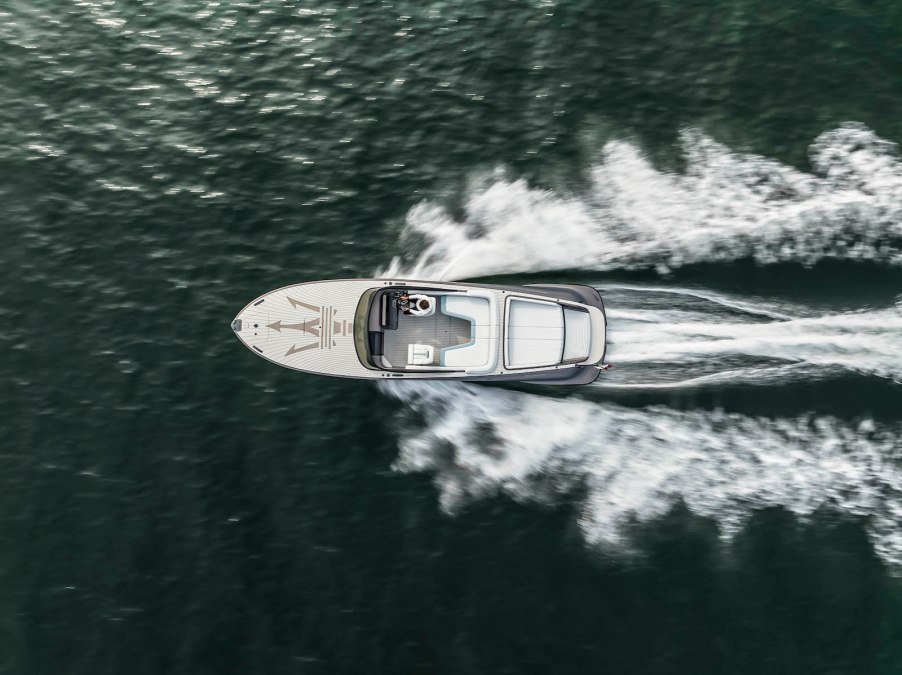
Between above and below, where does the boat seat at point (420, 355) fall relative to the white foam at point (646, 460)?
above

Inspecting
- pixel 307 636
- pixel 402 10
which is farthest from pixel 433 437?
pixel 402 10

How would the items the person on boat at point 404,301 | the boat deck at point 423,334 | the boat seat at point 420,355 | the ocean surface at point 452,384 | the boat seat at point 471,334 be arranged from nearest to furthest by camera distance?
the ocean surface at point 452,384, the boat seat at point 471,334, the boat seat at point 420,355, the person on boat at point 404,301, the boat deck at point 423,334

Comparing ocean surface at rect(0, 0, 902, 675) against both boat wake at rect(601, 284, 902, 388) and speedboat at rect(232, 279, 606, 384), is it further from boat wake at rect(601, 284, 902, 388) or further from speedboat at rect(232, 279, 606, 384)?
speedboat at rect(232, 279, 606, 384)

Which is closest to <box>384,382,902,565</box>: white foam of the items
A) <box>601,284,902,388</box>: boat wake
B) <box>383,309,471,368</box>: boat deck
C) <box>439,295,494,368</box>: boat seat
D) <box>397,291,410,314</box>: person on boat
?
<box>383,309,471,368</box>: boat deck

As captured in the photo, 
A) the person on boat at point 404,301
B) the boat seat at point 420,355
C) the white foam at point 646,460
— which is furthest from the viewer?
the person on boat at point 404,301

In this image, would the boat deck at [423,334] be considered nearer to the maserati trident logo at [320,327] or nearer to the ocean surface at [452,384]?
the maserati trident logo at [320,327]

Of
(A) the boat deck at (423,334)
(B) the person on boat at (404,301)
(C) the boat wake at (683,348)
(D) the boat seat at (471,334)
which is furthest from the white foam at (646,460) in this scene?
(B) the person on boat at (404,301)

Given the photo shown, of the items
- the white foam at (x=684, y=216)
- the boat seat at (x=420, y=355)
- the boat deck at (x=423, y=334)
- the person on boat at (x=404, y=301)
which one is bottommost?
the boat seat at (x=420, y=355)
